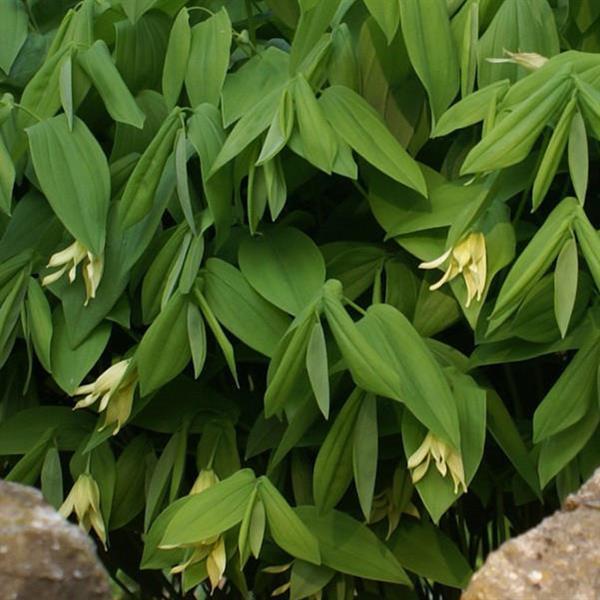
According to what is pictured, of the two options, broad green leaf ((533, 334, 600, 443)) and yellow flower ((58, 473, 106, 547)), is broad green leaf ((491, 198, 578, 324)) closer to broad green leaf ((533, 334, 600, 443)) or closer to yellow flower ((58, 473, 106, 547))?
broad green leaf ((533, 334, 600, 443))

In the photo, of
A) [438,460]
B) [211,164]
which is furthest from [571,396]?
[211,164]

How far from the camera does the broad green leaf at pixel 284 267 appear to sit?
5.29ft

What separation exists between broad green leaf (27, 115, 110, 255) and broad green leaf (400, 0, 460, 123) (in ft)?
1.23

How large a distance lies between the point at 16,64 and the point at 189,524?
0.67 meters

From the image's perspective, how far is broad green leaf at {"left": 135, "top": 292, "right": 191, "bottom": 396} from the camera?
1582 millimetres

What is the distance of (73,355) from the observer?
1.70 meters

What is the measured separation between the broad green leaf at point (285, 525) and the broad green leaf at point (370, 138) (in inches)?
14.3

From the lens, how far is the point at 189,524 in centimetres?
156

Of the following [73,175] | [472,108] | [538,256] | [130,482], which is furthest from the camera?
[130,482]

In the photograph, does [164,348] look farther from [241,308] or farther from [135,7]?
[135,7]

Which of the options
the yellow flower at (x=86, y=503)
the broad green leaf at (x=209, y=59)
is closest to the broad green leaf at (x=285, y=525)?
the yellow flower at (x=86, y=503)

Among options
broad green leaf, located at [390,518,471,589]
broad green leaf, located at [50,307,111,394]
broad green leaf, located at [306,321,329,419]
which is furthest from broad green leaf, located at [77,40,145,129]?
broad green leaf, located at [390,518,471,589]

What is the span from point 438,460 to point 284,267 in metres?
0.28

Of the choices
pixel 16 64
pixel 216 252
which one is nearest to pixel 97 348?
pixel 216 252
